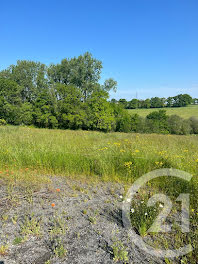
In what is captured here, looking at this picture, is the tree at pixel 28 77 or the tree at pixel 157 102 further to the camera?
the tree at pixel 157 102

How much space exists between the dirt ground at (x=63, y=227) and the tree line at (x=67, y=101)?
93.4 feet

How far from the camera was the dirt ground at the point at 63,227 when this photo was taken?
6.14ft

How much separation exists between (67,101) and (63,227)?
31.1m

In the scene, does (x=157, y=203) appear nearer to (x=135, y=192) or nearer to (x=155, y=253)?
(x=135, y=192)

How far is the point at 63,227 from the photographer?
2.28 m

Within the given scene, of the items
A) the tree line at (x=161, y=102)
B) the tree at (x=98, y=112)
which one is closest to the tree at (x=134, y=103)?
the tree line at (x=161, y=102)

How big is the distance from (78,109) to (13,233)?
30.7 metres

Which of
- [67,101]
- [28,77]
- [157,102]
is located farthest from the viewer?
[157,102]

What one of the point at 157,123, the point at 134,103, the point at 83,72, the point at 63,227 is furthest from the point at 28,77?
the point at 134,103

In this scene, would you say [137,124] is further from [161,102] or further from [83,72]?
[161,102]

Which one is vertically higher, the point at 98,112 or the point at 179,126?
the point at 98,112

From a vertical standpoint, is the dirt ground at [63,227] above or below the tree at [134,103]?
below

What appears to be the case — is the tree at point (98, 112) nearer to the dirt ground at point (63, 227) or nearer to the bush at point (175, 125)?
the bush at point (175, 125)

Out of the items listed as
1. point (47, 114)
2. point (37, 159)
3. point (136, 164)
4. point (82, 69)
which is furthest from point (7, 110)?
point (136, 164)
